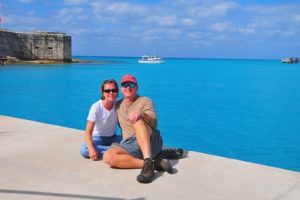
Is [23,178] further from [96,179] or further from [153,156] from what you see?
[153,156]

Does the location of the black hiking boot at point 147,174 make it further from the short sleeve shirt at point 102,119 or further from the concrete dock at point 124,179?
the short sleeve shirt at point 102,119

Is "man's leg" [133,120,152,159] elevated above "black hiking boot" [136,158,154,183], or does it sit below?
above

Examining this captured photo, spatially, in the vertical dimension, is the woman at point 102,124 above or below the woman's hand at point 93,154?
above

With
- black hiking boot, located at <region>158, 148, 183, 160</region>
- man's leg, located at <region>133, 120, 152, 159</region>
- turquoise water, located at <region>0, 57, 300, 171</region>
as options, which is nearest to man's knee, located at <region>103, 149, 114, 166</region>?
man's leg, located at <region>133, 120, 152, 159</region>

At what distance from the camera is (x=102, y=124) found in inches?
185

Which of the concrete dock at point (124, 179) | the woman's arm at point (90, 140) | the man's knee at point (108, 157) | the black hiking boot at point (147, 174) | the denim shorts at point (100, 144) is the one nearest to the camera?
the concrete dock at point (124, 179)

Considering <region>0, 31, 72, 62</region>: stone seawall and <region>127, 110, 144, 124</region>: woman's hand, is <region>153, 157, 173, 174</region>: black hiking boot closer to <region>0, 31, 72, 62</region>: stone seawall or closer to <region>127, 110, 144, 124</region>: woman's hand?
<region>127, 110, 144, 124</region>: woman's hand

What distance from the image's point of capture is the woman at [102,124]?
4512 millimetres

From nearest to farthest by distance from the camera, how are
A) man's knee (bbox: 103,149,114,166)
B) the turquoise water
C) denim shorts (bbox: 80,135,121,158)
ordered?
1. man's knee (bbox: 103,149,114,166)
2. denim shorts (bbox: 80,135,121,158)
3. the turquoise water

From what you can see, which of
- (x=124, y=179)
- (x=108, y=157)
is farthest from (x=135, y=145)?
(x=124, y=179)

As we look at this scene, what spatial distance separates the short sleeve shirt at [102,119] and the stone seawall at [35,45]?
160 feet

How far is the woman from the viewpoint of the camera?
4.51 meters

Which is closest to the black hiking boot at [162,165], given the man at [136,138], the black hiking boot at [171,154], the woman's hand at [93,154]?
the man at [136,138]

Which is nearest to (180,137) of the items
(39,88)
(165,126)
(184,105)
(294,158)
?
(165,126)
